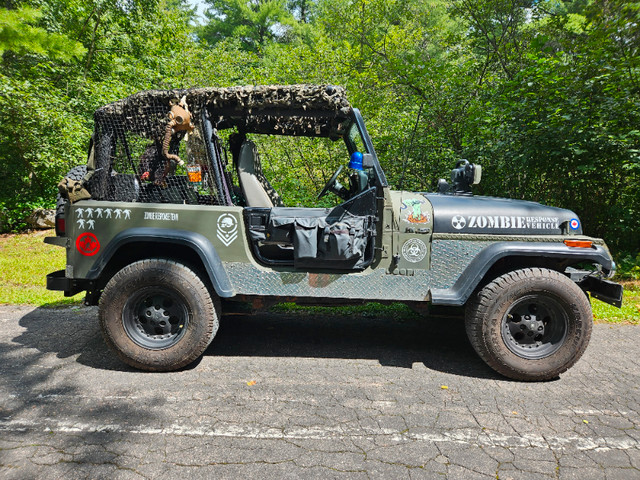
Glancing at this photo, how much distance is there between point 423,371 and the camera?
3.57m

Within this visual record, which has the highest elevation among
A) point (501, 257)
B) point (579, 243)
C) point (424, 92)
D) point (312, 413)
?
point (424, 92)

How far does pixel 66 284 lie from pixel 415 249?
2919 millimetres

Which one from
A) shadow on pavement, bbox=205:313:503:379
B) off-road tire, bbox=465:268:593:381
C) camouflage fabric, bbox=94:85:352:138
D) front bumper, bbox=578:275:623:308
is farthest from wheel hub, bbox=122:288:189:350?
front bumper, bbox=578:275:623:308

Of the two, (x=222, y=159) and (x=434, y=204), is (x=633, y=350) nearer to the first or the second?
(x=434, y=204)

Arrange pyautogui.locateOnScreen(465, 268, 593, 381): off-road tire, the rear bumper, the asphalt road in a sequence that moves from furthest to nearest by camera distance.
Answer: the rear bumper < pyautogui.locateOnScreen(465, 268, 593, 381): off-road tire < the asphalt road

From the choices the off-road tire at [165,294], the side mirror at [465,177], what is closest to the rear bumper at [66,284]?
the off-road tire at [165,294]

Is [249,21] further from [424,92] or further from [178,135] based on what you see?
[178,135]

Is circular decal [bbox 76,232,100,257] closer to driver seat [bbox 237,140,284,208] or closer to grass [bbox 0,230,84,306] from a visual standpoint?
driver seat [bbox 237,140,284,208]

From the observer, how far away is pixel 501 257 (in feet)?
11.1

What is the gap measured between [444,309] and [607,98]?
16.2 feet

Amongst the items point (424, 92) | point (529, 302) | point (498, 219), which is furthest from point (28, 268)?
point (424, 92)

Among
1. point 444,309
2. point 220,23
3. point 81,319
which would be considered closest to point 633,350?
point 444,309

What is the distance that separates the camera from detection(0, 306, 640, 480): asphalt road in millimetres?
2348

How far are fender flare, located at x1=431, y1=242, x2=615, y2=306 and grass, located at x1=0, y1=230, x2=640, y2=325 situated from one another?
5.66ft
